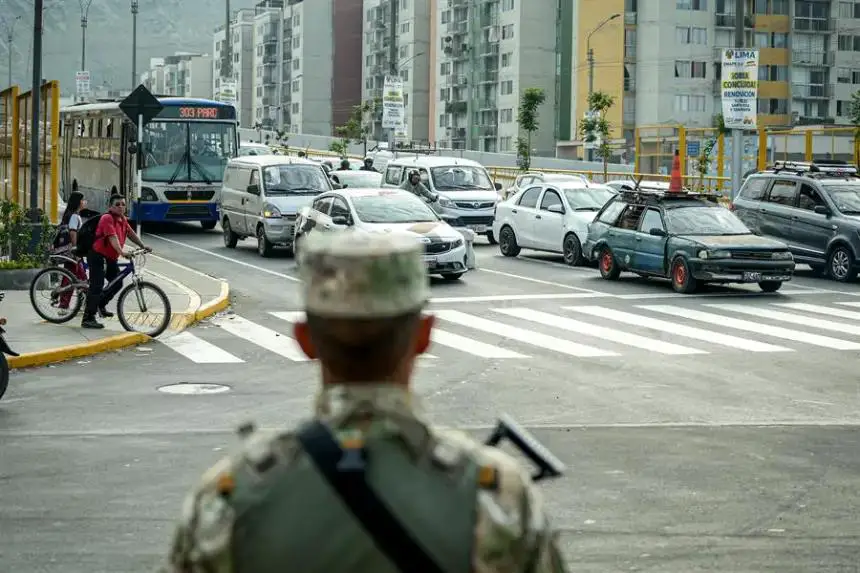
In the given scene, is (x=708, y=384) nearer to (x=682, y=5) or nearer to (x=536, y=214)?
(x=536, y=214)

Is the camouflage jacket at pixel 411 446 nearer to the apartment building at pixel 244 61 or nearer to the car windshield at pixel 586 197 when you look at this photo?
the car windshield at pixel 586 197

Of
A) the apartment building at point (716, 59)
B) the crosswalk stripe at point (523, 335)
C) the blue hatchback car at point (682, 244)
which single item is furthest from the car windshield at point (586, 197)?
the apartment building at point (716, 59)

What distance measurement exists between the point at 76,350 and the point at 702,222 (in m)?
12.5

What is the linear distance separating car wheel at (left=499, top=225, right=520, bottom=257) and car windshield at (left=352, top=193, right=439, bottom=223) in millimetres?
4511

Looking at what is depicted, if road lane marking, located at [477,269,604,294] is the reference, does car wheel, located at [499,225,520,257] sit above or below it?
above

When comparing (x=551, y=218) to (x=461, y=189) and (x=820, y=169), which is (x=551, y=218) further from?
(x=461, y=189)

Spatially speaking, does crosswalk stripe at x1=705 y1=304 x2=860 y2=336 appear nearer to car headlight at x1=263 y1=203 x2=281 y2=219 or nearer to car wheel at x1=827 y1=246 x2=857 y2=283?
car wheel at x1=827 y1=246 x2=857 y2=283

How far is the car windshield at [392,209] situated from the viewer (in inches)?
1102

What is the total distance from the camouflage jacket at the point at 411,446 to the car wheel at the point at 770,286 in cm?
2332

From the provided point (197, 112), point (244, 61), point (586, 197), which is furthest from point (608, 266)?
point (244, 61)

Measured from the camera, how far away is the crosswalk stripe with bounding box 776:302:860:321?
22.2 m

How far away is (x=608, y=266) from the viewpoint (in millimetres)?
27547

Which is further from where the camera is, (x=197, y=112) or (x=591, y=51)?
(x=591, y=51)

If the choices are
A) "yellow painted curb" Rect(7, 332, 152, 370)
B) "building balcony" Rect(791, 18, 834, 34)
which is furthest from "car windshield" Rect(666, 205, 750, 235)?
"building balcony" Rect(791, 18, 834, 34)
